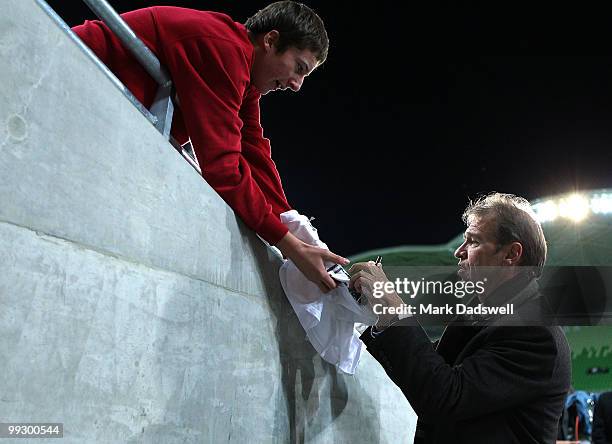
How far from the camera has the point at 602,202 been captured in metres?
14.8

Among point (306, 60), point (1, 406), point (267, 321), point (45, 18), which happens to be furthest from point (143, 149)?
point (306, 60)

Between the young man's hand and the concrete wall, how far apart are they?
13cm

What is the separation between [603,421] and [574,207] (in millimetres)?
11176

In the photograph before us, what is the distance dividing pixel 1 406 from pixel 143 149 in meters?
0.62

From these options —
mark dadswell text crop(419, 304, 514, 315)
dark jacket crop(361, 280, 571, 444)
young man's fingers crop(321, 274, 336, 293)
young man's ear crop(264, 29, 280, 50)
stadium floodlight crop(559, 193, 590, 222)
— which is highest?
stadium floodlight crop(559, 193, 590, 222)

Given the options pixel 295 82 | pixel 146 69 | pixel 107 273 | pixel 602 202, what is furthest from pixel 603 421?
pixel 602 202

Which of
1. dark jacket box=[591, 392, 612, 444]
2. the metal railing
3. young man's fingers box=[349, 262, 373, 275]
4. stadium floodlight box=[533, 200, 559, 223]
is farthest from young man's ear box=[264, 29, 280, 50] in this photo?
stadium floodlight box=[533, 200, 559, 223]

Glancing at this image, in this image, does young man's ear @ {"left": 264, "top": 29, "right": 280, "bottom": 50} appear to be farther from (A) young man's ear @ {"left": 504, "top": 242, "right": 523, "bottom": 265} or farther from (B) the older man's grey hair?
(A) young man's ear @ {"left": 504, "top": 242, "right": 523, "bottom": 265}

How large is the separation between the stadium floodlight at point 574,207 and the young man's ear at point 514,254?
14.5 meters

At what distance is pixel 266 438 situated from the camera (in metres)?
1.76

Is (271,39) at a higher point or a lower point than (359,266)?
higher

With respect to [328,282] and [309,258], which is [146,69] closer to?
[309,258]

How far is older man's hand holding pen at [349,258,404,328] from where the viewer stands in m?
1.77

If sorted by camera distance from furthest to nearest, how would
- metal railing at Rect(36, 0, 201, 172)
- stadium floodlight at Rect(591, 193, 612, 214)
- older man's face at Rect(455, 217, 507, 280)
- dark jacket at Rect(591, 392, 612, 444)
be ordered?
stadium floodlight at Rect(591, 193, 612, 214) → dark jacket at Rect(591, 392, 612, 444) → older man's face at Rect(455, 217, 507, 280) → metal railing at Rect(36, 0, 201, 172)
